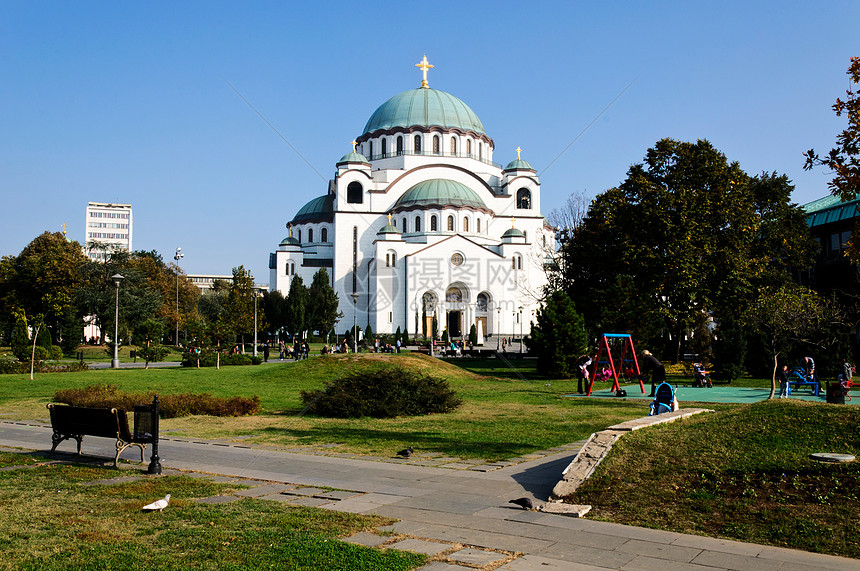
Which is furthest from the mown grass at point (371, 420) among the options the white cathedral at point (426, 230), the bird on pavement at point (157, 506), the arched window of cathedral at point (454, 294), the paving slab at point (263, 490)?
the arched window of cathedral at point (454, 294)

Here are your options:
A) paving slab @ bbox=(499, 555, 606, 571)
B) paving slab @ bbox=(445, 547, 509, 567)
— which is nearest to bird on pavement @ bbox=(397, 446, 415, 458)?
paving slab @ bbox=(445, 547, 509, 567)

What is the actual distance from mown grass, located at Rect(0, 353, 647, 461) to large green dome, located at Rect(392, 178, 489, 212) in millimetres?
36088

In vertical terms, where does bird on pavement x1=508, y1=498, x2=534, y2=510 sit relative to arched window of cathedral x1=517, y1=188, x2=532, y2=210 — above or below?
below

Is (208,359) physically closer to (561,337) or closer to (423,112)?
(561,337)

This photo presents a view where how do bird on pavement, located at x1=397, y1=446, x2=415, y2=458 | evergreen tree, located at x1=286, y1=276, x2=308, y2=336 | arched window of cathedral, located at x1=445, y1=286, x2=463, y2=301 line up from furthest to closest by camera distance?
arched window of cathedral, located at x1=445, y1=286, x2=463, y2=301 → evergreen tree, located at x1=286, y1=276, x2=308, y2=336 → bird on pavement, located at x1=397, y1=446, x2=415, y2=458

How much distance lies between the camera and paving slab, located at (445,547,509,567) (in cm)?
475

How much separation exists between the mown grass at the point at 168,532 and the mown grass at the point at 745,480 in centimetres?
235

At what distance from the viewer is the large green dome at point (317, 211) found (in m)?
67.9

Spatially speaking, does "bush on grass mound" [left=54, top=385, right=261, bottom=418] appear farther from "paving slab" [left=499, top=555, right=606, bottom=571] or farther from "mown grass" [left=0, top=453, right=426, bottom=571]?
"paving slab" [left=499, top=555, right=606, bottom=571]

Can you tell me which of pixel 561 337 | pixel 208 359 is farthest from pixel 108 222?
pixel 561 337

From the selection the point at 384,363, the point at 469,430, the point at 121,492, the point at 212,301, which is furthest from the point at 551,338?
the point at 212,301

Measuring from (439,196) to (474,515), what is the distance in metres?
55.5

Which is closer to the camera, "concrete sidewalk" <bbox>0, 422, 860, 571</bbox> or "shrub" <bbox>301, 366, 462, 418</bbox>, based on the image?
"concrete sidewalk" <bbox>0, 422, 860, 571</bbox>

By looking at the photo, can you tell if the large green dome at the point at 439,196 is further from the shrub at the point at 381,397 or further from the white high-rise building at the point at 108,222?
the white high-rise building at the point at 108,222
